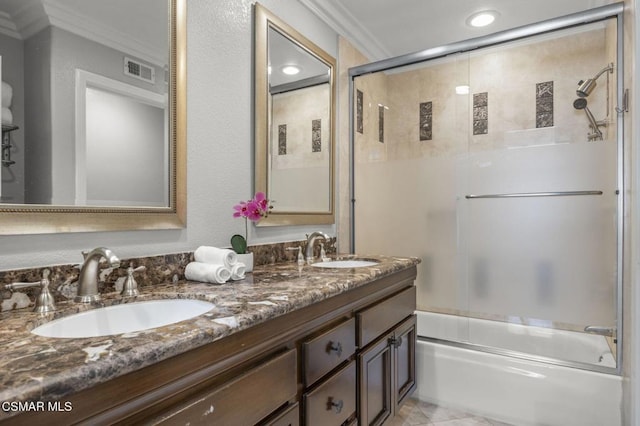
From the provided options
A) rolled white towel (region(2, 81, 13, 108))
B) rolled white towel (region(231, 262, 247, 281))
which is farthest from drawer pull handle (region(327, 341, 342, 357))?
rolled white towel (region(2, 81, 13, 108))

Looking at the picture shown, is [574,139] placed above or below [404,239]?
above

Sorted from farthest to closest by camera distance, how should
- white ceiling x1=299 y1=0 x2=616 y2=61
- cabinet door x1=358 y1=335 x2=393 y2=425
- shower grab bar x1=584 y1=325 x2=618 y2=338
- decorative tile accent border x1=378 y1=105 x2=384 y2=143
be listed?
decorative tile accent border x1=378 y1=105 x2=384 y2=143 → white ceiling x1=299 y1=0 x2=616 y2=61 → shower grab bar x1=584 y1=325 x2=618 y2=338 → cabinet door x1=358 y1=335 x2=393 y2=425

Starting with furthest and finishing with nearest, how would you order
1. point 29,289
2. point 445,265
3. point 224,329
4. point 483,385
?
1. point 445,265
2. point 483,385
3. point 29,289
4. point 224,329

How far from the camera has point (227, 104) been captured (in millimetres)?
1556

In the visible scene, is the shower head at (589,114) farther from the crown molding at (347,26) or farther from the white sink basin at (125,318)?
the white sink basin at (125,318)

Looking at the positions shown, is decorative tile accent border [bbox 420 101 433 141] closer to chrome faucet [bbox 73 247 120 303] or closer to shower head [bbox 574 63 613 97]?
shower head [bbox 574 63 613 97]

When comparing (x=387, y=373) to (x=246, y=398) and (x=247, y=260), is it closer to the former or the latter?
(x=247, y=260)

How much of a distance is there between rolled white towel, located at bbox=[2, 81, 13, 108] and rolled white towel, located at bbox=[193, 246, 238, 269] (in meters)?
0.68

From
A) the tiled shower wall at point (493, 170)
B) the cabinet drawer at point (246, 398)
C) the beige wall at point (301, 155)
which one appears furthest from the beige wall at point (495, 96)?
the cabinet drawer at point (246, 398)

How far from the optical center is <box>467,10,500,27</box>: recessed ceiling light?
2.28 meters

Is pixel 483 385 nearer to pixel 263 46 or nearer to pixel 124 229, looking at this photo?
pixel 124 229

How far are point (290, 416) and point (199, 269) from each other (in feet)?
1.85

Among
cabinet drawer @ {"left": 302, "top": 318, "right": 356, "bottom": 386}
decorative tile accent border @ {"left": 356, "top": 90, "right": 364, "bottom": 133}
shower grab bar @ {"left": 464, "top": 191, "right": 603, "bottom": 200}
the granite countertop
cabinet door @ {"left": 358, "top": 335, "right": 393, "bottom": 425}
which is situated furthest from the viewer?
decorative tile accent border @ {"left": 356, "top": 90, "right": 364, "bottom": 133}

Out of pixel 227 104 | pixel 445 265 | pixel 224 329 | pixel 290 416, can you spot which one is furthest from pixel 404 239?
pixel 224 329
